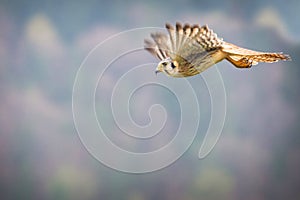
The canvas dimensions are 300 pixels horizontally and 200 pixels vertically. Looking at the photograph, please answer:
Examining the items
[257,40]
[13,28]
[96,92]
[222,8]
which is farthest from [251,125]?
[13,28]

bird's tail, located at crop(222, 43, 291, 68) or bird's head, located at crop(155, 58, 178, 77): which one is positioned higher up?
bird's tail, located at crop(222, 43, 291, 68)

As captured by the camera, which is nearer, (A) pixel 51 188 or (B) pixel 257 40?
(A) pixel 51 188

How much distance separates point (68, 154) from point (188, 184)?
0.71 meters

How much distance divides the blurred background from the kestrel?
1.47ft

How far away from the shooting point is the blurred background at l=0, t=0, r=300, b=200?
9.51ft

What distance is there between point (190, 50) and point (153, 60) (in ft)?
2.48

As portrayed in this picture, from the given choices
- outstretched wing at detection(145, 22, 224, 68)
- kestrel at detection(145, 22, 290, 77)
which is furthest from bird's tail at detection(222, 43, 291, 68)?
outstretched wing at detection(145, 22, 224, 68)

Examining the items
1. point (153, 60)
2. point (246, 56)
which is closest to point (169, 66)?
point (246, 56)

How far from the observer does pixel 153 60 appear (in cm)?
301

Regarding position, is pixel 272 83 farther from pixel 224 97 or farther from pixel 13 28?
pixel 13 28

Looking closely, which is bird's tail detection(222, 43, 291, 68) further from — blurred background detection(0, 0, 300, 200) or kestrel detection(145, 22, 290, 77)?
blurred background detection(0, 0, 300, 200)

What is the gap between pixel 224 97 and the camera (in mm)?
3033

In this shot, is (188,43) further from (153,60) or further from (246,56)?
(153,60)

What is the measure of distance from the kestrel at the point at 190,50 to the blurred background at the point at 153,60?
447 mm
